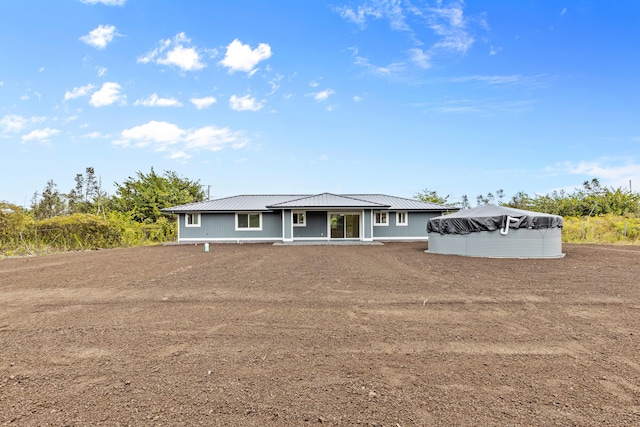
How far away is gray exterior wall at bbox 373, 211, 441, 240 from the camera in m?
19.9

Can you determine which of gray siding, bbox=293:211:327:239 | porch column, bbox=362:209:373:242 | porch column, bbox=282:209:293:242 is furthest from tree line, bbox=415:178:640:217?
porch column, bbox=282:209:293:242

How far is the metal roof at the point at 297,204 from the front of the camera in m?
17.8

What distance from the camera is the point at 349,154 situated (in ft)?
66.3

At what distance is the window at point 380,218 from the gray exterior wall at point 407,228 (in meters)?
0.21

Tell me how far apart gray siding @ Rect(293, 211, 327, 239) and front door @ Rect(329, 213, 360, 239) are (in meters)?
0.51

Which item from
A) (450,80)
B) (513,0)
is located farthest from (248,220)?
(513,0)

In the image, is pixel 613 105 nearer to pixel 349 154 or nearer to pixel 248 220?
pixel 349 154

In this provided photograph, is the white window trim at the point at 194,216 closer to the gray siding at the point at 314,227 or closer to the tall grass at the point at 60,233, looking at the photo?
the tall grass at the point at 60,233

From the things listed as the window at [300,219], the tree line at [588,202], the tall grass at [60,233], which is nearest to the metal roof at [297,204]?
the window at [300,219]

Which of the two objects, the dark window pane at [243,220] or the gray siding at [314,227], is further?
the dark window pane at [243,220]

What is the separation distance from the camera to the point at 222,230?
63.5 ft

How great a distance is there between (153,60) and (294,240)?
11447mm

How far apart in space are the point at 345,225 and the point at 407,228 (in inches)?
165

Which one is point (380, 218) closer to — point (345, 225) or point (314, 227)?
point (345, 225)
